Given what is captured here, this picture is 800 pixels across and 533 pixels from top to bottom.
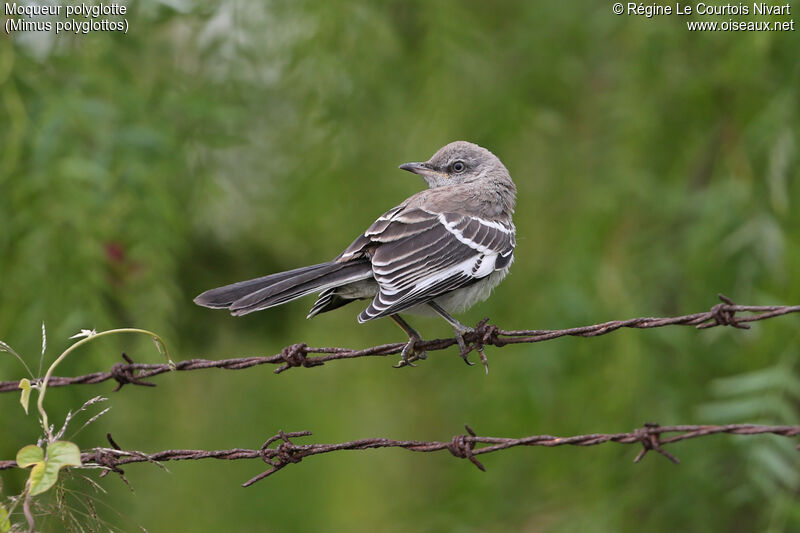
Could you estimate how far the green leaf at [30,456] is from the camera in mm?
2428

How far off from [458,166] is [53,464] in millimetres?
2913

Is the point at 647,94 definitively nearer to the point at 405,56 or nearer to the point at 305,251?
the point at 405,56

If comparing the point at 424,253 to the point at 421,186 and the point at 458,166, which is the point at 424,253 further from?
the point at 421,186

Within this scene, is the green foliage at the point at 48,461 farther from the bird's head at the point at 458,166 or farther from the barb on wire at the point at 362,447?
the bird's head at the point at 458,166

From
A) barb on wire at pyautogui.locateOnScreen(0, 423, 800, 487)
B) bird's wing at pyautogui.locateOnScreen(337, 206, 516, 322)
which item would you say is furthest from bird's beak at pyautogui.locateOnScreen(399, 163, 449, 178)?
barb on wire at pyautogui.locateOnScreen(0, 423, 800, 487)

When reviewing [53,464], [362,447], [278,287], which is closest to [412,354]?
[278,287]

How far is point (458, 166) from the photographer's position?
4.82 meters

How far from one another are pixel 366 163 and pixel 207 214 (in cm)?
122

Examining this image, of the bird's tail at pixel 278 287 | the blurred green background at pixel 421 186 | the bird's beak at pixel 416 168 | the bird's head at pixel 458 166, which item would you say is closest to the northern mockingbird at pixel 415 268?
the bird's tail at pixel 278 287

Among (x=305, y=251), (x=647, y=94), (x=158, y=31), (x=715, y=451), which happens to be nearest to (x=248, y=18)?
(x=158, y=31)

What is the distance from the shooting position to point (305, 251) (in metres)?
7.32

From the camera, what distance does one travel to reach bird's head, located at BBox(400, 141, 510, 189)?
15.6ft

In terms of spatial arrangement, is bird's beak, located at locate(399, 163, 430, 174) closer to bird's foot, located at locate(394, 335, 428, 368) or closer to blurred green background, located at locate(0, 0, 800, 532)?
blurred green background, located at locate(0, 0, 800, 532)

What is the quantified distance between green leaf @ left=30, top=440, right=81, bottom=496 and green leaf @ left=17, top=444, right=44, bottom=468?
0.08ft
